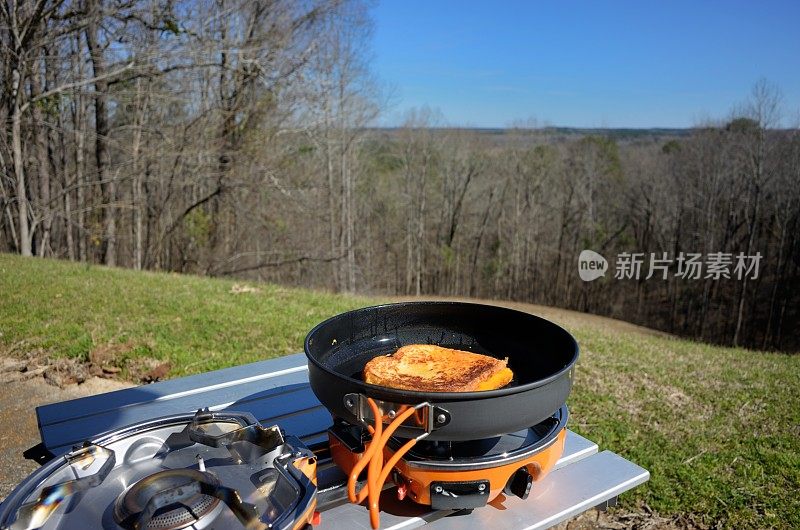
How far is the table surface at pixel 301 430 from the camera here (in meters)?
1.30

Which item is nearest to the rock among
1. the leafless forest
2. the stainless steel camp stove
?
the stainless steel camp stove

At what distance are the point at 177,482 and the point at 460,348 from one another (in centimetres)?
108

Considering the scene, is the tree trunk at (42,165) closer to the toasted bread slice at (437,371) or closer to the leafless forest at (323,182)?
the leafless forest at (323,182)

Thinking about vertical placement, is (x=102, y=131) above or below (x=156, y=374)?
above

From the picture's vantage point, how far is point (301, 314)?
5754 mm

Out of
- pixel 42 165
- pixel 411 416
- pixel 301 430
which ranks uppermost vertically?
pixel 42 165

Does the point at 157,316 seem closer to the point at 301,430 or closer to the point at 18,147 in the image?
the point at 301,430

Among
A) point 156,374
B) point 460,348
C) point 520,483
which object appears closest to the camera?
point 520,483

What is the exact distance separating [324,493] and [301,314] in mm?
4571

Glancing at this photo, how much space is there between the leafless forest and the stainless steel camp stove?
8429 millimetres

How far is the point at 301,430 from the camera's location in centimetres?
171

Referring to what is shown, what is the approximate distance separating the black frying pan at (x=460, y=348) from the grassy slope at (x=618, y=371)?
1542mm

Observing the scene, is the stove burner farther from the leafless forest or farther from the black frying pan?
the leafless forest

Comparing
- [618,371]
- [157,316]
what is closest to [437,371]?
[618,371]
